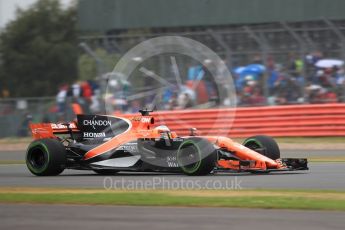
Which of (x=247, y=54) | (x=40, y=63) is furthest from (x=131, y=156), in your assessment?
(x=40, y=63)

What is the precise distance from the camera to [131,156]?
13.3 meters

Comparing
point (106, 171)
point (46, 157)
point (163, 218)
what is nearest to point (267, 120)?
point (106, 171)

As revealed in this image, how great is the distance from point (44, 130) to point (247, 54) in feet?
27.8

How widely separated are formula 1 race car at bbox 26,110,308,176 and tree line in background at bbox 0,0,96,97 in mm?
26083

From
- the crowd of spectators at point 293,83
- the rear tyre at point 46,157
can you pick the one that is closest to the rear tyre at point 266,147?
the rear tyre at point 46,157

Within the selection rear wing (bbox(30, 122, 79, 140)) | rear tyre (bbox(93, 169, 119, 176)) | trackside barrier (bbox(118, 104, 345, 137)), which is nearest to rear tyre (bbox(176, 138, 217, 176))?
rear tyre (bbox(93, 169, 119, 176))

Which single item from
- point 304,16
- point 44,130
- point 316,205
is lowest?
point 316,205

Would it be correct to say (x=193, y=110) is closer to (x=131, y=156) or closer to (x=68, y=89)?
(x=68, y=89)

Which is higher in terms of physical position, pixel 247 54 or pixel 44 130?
pixel 247 54

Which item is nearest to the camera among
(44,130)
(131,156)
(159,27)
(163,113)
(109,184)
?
(109,184)

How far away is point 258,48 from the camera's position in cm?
2100

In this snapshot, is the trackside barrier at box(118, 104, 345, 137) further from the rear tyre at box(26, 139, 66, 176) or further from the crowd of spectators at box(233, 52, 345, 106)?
the rear tyre at box(26, 139, 66, 176)

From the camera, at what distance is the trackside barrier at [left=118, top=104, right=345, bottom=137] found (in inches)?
804

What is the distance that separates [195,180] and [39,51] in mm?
29732
